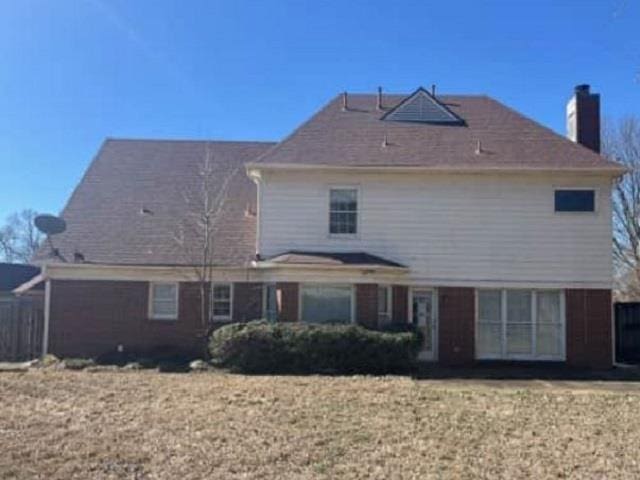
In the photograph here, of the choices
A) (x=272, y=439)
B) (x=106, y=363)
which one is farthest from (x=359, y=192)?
(x=272, y=439)

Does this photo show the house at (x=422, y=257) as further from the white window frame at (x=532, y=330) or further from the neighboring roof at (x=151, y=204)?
the neighboring roof at (x=151, y=204)

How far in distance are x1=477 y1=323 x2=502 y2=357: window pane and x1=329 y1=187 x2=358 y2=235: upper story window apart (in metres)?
4.94

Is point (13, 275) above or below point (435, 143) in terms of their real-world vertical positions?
below

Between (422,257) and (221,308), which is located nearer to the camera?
(422,257)

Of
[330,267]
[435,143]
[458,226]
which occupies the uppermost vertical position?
[435,143]

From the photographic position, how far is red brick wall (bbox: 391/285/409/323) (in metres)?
22.3

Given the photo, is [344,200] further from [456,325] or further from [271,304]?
[456,325]

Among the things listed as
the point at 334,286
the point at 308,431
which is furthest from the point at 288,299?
the point at 308,431

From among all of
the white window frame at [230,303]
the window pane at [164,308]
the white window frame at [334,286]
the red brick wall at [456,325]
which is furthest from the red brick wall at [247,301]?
the red brick wall at [456,325]

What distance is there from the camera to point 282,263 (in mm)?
21312

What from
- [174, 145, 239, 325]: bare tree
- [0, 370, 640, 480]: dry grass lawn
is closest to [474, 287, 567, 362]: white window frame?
[0, 370, 640, 480]: dry grass lawn

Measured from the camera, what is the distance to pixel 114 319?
2259 centimetres

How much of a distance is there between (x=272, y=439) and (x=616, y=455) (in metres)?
4.36

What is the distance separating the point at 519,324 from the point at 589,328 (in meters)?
2.02
